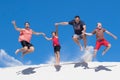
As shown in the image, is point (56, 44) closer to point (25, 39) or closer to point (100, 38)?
point (25, 39)

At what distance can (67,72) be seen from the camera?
1928cm

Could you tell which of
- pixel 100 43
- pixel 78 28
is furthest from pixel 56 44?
pixel 100 43

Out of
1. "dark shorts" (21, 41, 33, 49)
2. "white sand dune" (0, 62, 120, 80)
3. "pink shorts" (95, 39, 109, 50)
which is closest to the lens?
"white sand dune" (0, 62, 120, 80)

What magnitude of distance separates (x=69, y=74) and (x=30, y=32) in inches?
102

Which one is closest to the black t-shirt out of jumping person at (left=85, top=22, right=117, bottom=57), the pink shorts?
jumping person at (left=85, top=22, right=117, bottom=57)

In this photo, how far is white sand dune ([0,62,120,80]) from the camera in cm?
1866

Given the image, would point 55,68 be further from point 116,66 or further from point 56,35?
point 116,66

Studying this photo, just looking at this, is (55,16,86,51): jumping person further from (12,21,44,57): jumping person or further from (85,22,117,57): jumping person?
(12,21,44,57): jumping person

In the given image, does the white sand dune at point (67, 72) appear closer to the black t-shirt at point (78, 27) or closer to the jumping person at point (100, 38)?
the jumping person at point (100, 38)

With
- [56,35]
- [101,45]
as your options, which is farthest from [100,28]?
[56,35]

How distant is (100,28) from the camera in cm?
1936

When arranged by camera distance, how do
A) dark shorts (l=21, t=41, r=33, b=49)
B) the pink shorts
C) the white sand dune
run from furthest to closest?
dark shorts (l=21, t=41, r=33, b=49)
the pink shorts
the white sand dune

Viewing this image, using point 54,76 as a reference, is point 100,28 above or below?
above

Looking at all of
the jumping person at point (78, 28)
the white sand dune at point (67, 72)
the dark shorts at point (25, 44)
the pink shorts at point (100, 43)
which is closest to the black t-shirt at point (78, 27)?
the jumping person at point (78, 28)
